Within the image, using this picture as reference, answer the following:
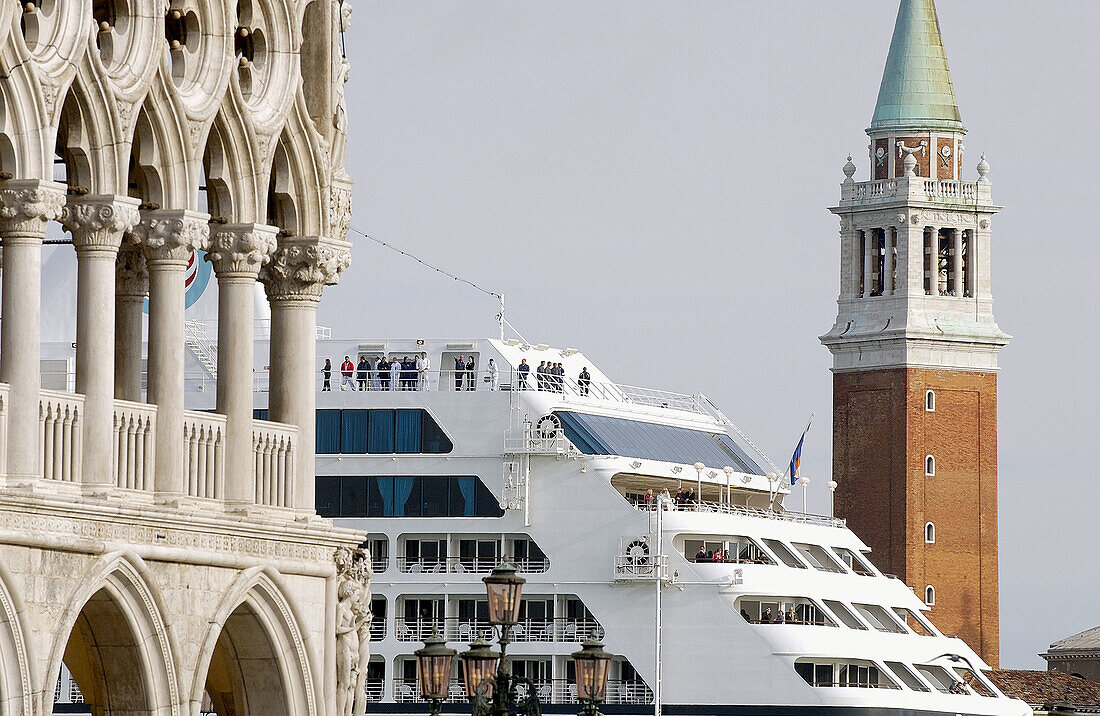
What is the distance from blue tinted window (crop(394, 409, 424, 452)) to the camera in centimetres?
6094

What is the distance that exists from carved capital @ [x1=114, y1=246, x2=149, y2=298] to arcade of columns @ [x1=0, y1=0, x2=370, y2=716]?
19mm

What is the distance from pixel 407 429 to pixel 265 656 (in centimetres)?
3794

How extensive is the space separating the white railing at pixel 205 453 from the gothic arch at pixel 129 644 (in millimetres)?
1296

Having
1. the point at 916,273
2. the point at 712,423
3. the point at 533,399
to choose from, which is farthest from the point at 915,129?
the point at 533,399

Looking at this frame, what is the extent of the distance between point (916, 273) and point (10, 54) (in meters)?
72.4

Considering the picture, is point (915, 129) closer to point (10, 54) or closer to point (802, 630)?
point (802, 630)

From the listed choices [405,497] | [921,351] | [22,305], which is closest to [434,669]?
[22,305]

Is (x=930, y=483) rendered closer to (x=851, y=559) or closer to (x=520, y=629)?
(x=851, y=559)

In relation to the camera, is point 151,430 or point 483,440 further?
point 483,440

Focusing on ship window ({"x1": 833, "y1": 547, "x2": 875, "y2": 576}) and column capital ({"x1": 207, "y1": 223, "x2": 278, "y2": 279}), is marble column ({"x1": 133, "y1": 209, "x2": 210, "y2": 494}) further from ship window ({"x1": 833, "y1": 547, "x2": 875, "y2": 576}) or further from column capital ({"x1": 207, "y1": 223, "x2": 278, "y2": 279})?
ship window ({"x1": 833, "y1": 547, "x2": 875, "y2": 576})

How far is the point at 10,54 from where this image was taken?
19.7 metres

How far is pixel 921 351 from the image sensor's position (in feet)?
294

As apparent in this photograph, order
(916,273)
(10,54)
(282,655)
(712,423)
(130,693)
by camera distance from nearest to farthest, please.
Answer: (10,54) → (130,693) → (282,655) → (712,423) → (916,273)

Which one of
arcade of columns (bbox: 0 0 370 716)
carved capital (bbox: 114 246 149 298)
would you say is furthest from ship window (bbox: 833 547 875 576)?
carved capital (bbox: 114 246 149 298)
